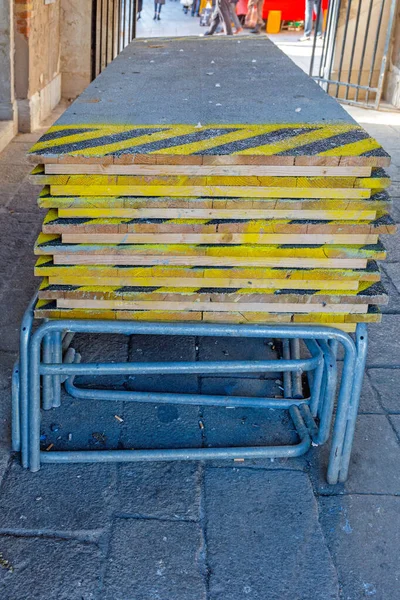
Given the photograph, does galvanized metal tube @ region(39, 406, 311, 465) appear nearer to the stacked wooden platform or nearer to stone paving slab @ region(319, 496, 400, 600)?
stone paving slab @ region(319, 496, 400, 600)

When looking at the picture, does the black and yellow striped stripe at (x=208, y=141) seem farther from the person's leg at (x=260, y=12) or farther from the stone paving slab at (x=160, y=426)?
the person's leg at (x=260, y=12)

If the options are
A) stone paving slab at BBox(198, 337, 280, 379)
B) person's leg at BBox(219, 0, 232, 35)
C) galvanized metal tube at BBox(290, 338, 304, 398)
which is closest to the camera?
galvanized metal tube at BBox(290, 338, 304, 398)

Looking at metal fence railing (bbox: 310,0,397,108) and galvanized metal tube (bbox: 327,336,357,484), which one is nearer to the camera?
galvanized metal tube (bbox: 327,336,357,484)

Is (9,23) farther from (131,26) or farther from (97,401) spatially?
(97,401)

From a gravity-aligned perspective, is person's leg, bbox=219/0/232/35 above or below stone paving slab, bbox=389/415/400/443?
above

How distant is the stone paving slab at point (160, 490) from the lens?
2754mm

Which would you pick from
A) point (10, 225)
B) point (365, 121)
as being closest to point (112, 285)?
point (10, 225)

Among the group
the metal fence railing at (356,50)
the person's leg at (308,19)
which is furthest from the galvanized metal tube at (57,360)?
the person's leg at (308,19)

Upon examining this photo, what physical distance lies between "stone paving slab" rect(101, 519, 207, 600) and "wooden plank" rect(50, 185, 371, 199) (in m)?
1.17

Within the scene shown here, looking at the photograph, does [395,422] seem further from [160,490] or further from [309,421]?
[160,490]

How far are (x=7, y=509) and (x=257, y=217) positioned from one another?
1.38 metres

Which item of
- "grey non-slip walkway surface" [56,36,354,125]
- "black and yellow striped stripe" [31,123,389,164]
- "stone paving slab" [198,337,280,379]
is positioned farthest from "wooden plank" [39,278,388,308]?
"stone paving slab" [198,337,280,379]

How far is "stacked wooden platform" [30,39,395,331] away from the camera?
245cm

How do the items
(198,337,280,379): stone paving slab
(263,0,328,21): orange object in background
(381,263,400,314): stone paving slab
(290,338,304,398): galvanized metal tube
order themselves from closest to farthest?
(290,338,304,398): galvanized metal tube, (198,337,280,379): stone paving slab, (381,263,400,314): stone paving slab, (263,0,328,21): orange object in background
